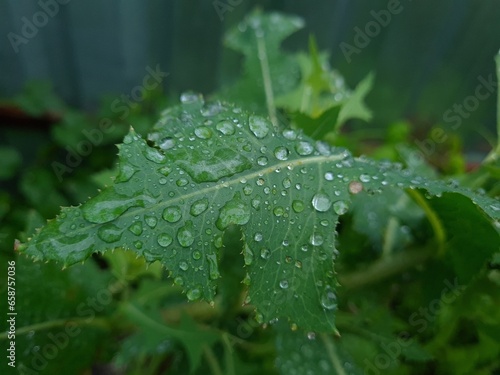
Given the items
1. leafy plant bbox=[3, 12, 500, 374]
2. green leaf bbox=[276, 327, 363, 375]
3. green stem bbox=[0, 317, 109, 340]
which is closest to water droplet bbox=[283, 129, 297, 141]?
leafy plant bbox=[3, 12, 500, 374]

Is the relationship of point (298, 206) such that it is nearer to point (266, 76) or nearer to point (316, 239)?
point (316, 239)

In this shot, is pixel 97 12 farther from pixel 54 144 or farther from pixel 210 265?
pixel 210 265

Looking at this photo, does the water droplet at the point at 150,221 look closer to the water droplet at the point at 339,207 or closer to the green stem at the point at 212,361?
the water droplet at the point at 339,207

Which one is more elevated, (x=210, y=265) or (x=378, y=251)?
(x=210, y=265)

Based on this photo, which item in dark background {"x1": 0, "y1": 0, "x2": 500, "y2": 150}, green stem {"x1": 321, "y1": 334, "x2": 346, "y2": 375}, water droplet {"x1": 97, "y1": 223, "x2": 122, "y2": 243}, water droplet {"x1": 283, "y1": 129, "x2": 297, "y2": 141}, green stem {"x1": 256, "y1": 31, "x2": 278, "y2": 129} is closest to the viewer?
water droplet {"x1": 97, "y1": 223, "x2": 122, "y2": 243}

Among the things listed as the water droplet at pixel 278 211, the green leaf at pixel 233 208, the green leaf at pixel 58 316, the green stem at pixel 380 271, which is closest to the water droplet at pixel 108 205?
the green leaf at pixel 233 208

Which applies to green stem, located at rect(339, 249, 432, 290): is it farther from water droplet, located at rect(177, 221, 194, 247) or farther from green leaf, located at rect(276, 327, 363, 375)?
water droplet, located at rect(177, 221, 194, 247)

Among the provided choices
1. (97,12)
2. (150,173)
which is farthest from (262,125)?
(97,12)
